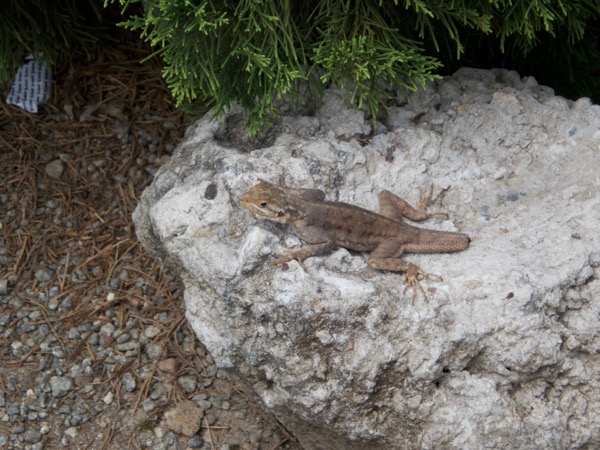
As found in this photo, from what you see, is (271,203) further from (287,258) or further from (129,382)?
(129,382)

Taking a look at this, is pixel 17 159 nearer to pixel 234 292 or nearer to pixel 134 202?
pixel 134 202

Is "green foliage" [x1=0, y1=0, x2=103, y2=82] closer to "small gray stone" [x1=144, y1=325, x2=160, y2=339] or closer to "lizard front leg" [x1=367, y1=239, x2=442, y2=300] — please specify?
"small gray stone" [x1=144, y1=325, x2=160, y2=339]

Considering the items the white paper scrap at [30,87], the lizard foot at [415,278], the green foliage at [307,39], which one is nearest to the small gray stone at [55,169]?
the white paper scrap at [30,87]

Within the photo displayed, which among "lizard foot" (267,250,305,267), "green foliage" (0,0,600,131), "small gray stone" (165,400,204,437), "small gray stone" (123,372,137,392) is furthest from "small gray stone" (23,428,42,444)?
"green foliage" (0,0,600,131)

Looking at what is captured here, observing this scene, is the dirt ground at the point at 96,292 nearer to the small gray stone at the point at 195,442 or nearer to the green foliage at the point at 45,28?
the small gray stone at the point at 195,442

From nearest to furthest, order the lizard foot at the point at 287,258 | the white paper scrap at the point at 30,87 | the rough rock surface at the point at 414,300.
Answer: the rough rock surface at the point at 414,300
the lizard foot at the point at 287,258
the white paper scrap at the point at 30,87

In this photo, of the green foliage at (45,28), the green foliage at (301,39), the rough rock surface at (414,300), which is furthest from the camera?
the green foliage at (45,28)
